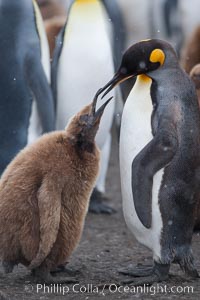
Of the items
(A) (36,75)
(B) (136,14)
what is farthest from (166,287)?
(B) (136,14)

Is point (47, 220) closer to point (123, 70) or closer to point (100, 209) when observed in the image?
point (123, 70)

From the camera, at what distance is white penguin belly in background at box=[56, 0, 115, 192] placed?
7.46 meters

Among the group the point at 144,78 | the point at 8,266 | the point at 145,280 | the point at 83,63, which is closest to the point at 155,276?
the point at 145,280

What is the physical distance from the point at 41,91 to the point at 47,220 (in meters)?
2.44

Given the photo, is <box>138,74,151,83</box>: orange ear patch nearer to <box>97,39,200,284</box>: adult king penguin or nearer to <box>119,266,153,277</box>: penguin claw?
<box>97,39,200,284</box>: adult king penguin

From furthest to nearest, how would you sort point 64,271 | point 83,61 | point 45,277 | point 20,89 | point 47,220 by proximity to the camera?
point 83,61 → point 20,89 → point 64,271 → point 45,277 → point 47,220

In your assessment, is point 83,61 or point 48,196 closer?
point 48,196

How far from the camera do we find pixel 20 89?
7.12 meters

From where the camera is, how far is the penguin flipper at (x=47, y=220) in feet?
15.9

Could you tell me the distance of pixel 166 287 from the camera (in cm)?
502

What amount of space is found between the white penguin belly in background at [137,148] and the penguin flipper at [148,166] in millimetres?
30

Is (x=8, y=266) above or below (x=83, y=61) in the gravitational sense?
below

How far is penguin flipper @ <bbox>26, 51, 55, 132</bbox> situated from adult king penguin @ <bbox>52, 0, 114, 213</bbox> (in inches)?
13.6

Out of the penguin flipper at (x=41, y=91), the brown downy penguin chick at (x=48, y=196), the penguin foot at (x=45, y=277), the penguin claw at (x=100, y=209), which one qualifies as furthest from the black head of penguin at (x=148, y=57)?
the penguin claw at (x=100, y=209)
